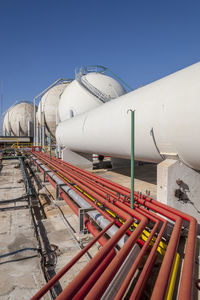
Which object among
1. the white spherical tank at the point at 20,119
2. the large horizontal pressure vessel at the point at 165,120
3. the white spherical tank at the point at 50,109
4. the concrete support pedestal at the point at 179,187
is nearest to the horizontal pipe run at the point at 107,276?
the concrete support pedestal at the point at 179,187

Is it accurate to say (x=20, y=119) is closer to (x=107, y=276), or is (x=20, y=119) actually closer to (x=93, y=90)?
(x=93, y=90)

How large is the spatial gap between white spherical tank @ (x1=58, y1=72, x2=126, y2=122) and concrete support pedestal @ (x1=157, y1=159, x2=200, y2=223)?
488 inches

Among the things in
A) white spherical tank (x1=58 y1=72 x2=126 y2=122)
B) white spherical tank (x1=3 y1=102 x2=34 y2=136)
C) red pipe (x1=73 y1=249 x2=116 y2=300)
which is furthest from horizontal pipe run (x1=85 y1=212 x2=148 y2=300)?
white spherical tank (x1=3 y1=102 x2=34 y2=136)

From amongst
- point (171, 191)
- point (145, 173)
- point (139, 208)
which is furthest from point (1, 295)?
point (145, 173)

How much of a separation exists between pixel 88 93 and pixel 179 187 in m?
13.1

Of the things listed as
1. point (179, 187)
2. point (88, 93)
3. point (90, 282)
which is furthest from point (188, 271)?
point (88, 93)

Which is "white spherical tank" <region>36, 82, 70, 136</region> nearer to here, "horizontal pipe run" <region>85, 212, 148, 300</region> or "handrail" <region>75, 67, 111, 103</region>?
"handrail" <region>75, 67, 111, 103</region>

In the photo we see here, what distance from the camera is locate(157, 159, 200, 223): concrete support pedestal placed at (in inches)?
176

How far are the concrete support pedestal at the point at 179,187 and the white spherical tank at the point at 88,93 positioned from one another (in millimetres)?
12397

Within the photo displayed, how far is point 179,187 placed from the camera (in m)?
4.55

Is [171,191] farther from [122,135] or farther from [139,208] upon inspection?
[122,135]

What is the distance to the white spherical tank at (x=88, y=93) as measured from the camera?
1631cm

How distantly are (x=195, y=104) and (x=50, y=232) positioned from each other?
13.6ft

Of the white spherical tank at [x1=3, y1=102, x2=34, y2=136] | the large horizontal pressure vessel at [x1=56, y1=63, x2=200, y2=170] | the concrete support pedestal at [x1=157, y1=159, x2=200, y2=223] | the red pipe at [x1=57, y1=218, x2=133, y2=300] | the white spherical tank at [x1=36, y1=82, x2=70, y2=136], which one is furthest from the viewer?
the white spherical tank at [x1=3, y1=102, x2=34, y2=136]
